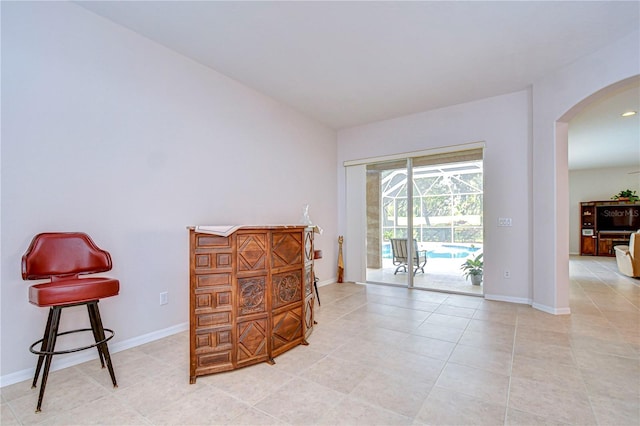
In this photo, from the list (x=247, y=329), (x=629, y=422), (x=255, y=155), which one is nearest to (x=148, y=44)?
(x=255, y=155)

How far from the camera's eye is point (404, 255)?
17.2 ft

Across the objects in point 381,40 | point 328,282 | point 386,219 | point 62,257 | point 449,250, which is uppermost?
point 381,40

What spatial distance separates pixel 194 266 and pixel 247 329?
0.65 meters

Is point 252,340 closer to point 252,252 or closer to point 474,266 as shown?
point 252,252

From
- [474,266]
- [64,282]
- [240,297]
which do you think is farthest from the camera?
[474,266]

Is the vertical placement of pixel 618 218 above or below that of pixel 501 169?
below

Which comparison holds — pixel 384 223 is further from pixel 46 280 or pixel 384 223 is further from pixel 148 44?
pixel 46 280

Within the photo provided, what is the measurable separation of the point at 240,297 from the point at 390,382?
49.5 inches

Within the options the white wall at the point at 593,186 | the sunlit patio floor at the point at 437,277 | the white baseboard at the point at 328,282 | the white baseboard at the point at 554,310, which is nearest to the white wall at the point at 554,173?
the white baseboard at the point at 554,310

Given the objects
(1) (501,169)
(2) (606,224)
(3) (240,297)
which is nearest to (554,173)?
(1) (501,169)

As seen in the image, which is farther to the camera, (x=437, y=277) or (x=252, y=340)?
(x=437, y=277)

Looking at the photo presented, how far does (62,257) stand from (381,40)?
3.29m

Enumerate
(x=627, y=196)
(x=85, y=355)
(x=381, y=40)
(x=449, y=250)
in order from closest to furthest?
(x=85, y=355), (x=381, y=40), (x=449, y=250), (x=627, y=196)

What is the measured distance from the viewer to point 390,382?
2.13 metres
